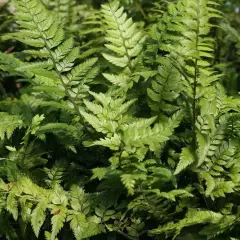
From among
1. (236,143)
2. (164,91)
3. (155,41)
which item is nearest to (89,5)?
(155,41)

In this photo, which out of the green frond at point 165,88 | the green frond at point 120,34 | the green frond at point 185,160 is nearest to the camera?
the green frond at point 185,160

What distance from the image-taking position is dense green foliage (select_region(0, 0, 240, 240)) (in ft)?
4.63

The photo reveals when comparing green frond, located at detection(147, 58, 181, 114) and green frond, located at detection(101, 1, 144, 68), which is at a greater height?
green frond, located at detection(101, 1, 144, 68)

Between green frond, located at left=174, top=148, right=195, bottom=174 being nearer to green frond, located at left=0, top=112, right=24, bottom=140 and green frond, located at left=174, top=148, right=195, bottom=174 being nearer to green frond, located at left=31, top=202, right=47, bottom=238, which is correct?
green frond, located at left=31, top=202, right=47, bottom=238

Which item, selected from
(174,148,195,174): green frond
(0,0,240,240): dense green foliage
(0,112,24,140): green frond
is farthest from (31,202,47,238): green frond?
(174,148,195,174): green frond

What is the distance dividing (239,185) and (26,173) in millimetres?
753

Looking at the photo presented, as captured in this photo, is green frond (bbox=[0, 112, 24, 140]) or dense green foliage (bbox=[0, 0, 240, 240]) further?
green frond (bbox=[0, 112, 24, 140])

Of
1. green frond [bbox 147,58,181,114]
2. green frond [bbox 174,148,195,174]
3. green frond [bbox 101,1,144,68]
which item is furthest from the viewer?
green frond [bbox 101,1,144,68]

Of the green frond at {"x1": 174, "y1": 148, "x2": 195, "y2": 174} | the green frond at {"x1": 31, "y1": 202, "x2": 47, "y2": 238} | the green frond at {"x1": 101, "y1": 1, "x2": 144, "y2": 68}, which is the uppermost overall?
the green frond at {"x1": 101, "y1": 1, "x2": 144, "y2": 68}

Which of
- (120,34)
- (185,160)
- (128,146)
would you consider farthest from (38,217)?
(120,34)

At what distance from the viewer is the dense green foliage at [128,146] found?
1.41 m

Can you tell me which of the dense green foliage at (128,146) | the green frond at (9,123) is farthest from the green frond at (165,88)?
the green frond at (9,123)

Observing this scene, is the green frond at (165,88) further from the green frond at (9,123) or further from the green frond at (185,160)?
the green frond at (9,123)

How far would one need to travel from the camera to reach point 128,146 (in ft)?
4.47
